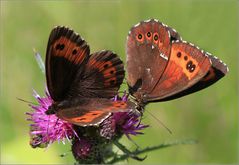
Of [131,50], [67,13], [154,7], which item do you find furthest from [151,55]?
[67,13]

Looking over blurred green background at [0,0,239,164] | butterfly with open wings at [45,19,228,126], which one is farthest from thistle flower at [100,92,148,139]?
blurred green background at [0,0,239,164]

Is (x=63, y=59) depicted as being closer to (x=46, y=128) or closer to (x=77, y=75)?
(x=77, y=75)

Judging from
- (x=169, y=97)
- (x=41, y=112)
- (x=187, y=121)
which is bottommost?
(x=187, y=121)

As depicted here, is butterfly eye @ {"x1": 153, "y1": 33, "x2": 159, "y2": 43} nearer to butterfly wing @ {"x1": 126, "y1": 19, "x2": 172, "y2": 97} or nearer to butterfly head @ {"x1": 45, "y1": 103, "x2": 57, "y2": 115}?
butterfly wing @ {"x1": 126, "y1": 19, "x2": 172, "y2": 97}

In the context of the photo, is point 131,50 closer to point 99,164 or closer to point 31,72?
point 99,164

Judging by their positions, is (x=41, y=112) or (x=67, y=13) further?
(x=67, y=13)

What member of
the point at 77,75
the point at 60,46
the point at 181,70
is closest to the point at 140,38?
the point at 181,70

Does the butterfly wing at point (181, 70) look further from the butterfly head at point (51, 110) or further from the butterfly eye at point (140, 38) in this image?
the butterfly head at point (51, 110)
